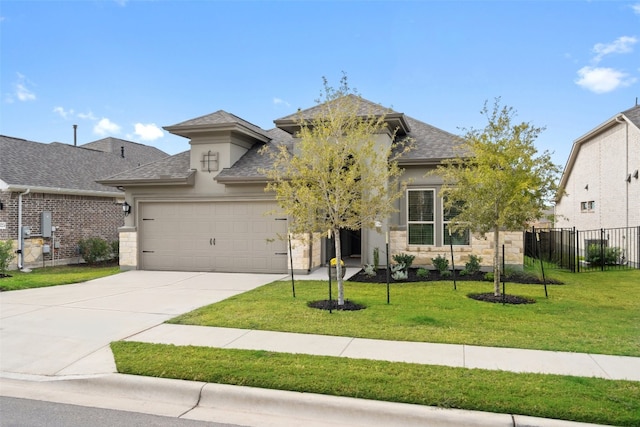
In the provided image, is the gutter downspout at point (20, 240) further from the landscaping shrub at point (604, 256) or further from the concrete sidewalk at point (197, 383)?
the landscaping shrub at point (604, 256)

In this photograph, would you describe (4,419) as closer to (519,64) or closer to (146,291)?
(146,291)

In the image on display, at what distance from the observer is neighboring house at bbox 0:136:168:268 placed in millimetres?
16734

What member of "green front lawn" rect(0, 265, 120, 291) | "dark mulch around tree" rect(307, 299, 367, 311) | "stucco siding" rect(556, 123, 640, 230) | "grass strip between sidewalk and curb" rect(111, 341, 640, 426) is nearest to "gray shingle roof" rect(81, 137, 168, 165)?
"green front lawn" rect(0, 265, 120, 291)

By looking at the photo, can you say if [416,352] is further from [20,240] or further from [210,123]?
[20,240]

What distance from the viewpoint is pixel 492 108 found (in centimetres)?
994

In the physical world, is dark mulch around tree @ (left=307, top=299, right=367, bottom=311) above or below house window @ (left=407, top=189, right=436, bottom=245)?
below

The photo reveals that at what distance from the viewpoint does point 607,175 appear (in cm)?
1964

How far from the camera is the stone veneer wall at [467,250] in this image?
13961mm

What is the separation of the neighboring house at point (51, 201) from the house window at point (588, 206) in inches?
847

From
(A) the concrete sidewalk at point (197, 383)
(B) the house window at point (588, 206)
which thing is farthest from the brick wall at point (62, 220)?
(B) the house window at point (588, 206)

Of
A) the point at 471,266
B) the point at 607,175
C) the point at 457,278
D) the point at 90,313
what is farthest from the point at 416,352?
the point at 607,175

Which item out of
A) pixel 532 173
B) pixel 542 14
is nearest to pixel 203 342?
pixel 532 173

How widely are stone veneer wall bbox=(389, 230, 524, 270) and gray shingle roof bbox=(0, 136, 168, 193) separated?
13.2 meters

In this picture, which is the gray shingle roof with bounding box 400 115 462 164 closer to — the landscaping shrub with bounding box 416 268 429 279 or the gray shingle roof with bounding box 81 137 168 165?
the landscaping shrub with bounding box 416 268 429 279
